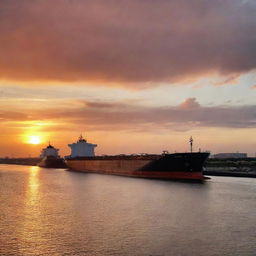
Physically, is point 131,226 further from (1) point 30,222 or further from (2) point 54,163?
(2) point 54,163

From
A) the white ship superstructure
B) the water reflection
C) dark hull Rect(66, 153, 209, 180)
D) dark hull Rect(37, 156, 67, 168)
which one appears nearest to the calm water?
the water reflection

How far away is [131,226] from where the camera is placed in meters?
29.1

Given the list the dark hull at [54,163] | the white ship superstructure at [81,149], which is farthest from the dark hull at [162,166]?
the dark hull at [54,163]

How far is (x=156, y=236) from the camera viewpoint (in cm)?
2592

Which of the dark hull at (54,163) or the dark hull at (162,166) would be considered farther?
the dark hull at (54,163)

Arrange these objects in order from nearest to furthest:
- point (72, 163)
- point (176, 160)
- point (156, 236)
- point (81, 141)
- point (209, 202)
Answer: point (156, 236)
point (209, 202)
point (176, 160)
point (72, 163)
point (81, 141)

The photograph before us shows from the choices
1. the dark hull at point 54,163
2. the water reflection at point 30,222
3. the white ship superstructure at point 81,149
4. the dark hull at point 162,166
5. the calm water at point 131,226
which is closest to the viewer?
the calm water at point 131,226

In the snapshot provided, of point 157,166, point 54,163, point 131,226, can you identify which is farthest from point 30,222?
point 54,163

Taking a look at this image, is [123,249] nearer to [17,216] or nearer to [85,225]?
[85,225]

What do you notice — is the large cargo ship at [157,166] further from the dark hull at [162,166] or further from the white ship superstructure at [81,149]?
the white ship superstructure at [81,149]

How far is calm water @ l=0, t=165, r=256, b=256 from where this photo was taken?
76.2 ft

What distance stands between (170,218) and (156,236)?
265 inches

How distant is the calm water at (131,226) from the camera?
23219 millimetres

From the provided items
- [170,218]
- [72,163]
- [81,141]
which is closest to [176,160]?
[170,218]
